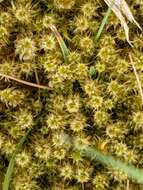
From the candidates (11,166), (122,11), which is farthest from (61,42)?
(11,166)

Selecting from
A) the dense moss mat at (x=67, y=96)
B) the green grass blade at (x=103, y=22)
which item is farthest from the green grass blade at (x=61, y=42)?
the green grass blade at (x=103, y=22)

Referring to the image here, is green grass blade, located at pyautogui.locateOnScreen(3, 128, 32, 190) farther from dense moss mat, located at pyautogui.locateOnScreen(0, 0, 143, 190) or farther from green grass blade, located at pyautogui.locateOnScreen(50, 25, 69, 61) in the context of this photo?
green grass blade, located at pyautogui.locateOnScreen(50, 25, 69, 61)

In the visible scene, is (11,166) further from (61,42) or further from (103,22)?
(103,22)

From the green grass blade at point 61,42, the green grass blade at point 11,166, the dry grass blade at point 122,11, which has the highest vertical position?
the dry grass blade at point 122,11

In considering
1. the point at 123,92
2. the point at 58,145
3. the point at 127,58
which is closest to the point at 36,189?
the point at 58,145

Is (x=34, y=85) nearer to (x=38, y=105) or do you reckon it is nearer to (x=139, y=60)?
(x=38, y=105)

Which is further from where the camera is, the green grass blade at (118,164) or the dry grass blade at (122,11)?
the dry grass blade at (122,11)

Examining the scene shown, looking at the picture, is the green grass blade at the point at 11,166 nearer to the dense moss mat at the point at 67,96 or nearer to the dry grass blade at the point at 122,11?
the dense moss mat at the point at 67,96

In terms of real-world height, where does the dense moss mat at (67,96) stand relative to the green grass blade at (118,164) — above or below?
above
